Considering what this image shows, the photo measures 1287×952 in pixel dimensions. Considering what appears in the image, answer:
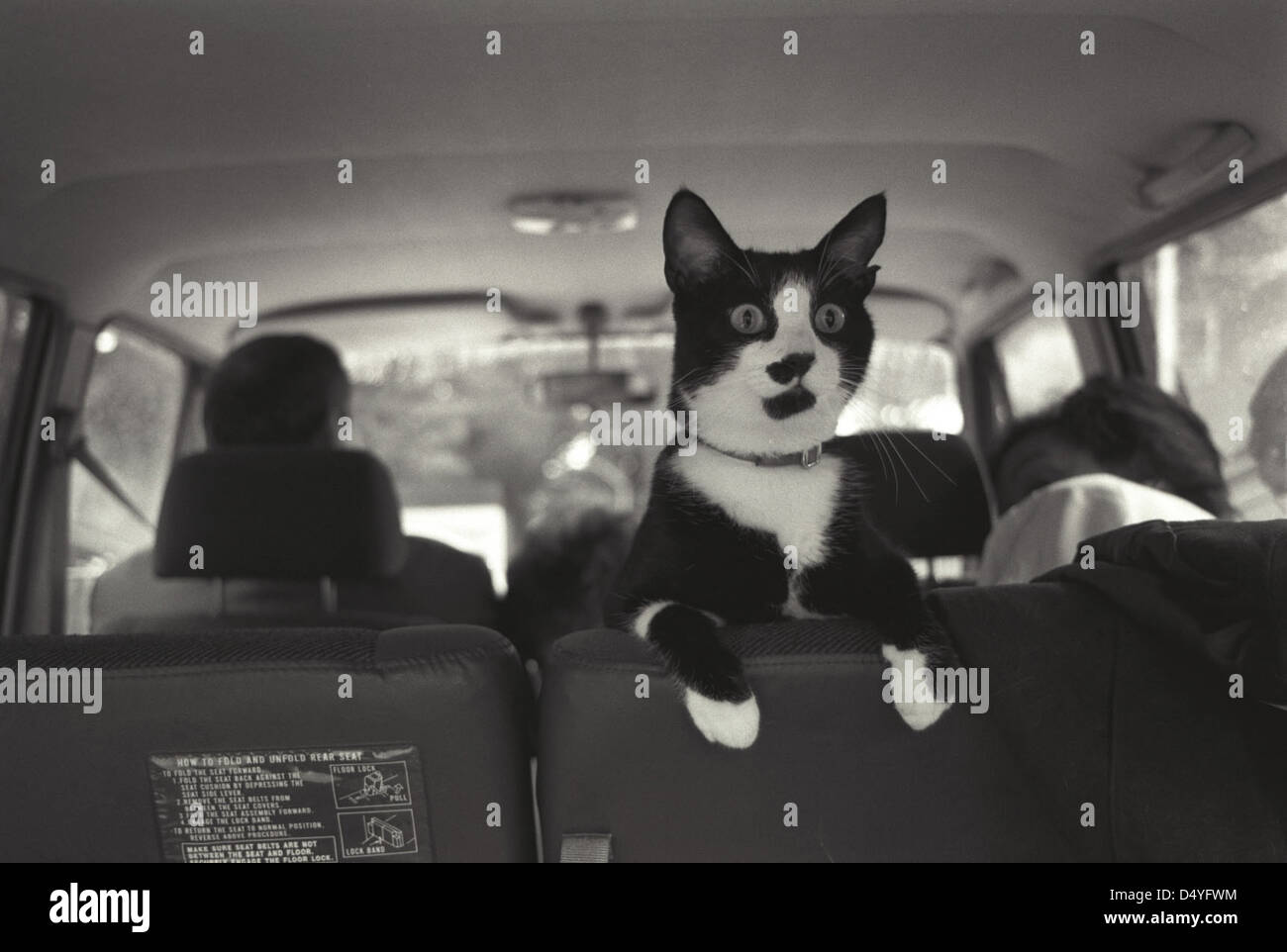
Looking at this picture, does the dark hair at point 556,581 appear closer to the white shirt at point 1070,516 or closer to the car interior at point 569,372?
the car interior at point 569,372

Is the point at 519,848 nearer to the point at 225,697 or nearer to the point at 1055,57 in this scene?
the point at 225,697

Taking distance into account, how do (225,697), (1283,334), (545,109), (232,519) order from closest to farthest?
(225,697) < (232,519) < (545,109) < (1283,334)

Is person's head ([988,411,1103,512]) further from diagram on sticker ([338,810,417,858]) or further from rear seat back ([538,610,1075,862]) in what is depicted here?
diagram on sticker ([338,810,417,858])

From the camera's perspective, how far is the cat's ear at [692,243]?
1272 mm

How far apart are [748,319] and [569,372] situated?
9.91 ft

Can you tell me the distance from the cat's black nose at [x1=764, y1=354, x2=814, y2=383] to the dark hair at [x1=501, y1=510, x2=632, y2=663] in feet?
4.41

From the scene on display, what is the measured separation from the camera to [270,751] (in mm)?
1189

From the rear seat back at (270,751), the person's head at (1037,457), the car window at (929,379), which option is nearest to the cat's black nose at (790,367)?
the rear seat back at (270,751)

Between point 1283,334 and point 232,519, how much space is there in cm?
228

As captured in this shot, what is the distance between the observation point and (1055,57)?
2.03 meters

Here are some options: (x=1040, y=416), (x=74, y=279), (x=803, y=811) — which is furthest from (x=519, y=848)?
(x=74, y=279)

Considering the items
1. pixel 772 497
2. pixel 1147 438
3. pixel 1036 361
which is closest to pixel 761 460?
pixel 772 497

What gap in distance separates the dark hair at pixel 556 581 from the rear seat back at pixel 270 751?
1321 mm

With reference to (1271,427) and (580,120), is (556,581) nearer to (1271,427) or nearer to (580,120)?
(580,120)
